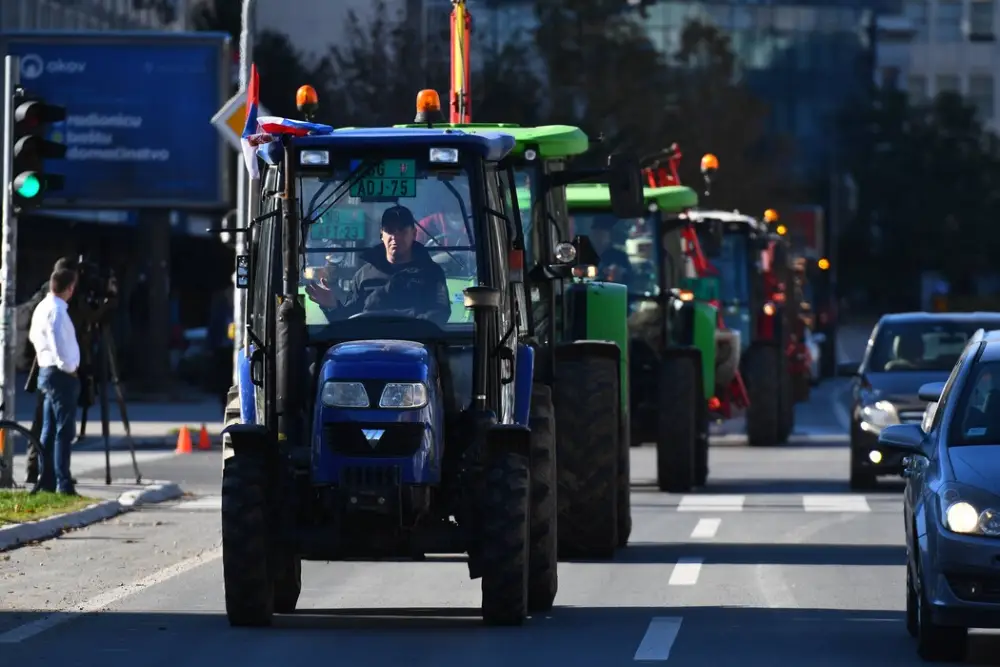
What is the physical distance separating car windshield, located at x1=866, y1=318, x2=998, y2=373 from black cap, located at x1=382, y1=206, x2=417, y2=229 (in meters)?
11.8

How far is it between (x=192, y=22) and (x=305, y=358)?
3690cm

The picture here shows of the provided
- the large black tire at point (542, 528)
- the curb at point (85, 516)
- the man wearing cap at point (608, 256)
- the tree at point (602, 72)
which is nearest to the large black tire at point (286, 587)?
the large black tire at point (542, 528)

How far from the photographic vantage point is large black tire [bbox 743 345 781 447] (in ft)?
97.5

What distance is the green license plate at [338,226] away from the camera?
12.0m

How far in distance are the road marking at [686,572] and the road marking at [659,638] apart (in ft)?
6.33

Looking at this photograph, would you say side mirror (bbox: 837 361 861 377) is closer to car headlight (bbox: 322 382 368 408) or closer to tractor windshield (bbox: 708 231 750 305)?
tractor windshield (bbox: 708 231 750 305)

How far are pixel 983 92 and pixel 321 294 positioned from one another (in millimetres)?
110212

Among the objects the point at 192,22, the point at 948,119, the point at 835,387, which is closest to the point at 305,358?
the point at 192,22

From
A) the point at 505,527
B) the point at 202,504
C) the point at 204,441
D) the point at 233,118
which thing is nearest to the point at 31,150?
the point at 202,504

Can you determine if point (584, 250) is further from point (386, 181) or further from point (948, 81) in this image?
point (948, 81)

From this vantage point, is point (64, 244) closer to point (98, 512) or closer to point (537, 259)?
point (98, 512)

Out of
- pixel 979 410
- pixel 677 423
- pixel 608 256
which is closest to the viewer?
pixel 979 410

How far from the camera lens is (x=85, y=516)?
18250 millimetres

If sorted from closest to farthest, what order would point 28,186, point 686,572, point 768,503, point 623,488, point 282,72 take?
point 686,572
point 623,488
point 28,186
point 768,503
point 282,72
